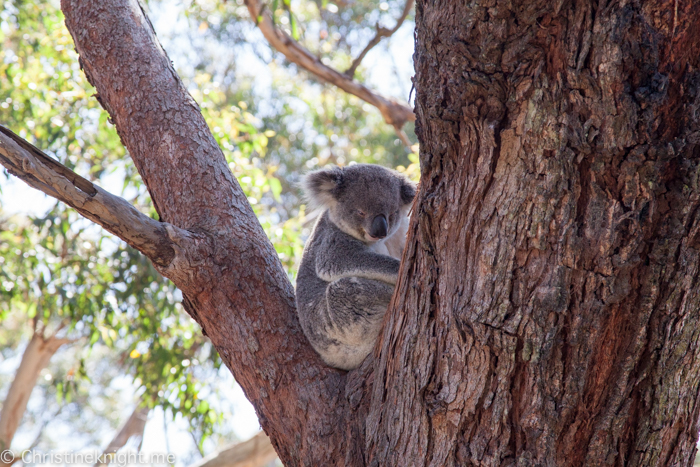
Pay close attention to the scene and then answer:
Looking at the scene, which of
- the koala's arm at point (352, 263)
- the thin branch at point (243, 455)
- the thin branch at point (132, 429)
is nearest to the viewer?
the koala's arm at point (352, 263)

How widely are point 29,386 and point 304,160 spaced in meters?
5.46

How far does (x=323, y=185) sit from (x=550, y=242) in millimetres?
1992

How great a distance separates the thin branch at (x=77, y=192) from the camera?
1.75 meters

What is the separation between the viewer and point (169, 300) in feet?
18.7

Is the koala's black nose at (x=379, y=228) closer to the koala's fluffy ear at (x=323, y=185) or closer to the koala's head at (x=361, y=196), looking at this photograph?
the koala's head at (x=361, y=196)

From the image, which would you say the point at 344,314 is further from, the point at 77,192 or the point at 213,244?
the point at 77,192

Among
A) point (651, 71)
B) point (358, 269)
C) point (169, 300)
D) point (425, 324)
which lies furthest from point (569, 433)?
point (169, 300)

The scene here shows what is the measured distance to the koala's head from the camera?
10.1 ft

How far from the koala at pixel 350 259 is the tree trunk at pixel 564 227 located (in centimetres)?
103

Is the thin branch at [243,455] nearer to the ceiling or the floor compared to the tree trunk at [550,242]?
nearer to the floor

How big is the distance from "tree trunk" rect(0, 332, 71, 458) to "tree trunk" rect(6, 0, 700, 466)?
594 centimetres

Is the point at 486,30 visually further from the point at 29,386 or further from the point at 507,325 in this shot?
the point at 29,386

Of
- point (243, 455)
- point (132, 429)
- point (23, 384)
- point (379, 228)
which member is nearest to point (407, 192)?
point (379, 228)

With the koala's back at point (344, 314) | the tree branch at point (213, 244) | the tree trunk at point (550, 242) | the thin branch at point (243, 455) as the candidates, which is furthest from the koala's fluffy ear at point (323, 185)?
the thin branch at point (243, 455)
